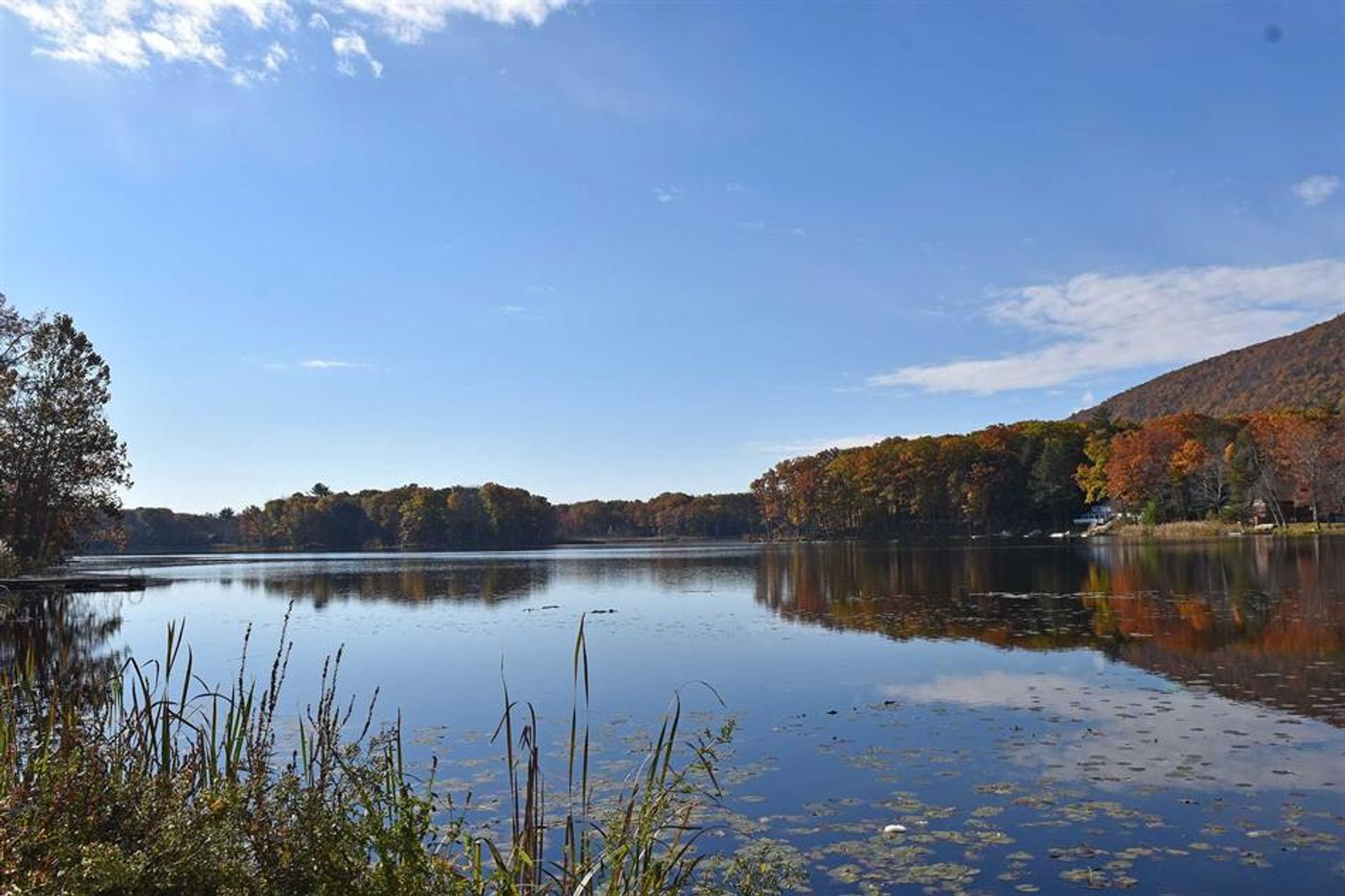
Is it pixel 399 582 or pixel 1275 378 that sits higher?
pixel 1275 378

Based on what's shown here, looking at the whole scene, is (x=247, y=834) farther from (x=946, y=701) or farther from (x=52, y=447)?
(x=52, y=447)

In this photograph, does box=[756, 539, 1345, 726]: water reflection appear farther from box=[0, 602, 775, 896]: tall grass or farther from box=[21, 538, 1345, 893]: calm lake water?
box=[0, 602, 775, 896]: tall grass

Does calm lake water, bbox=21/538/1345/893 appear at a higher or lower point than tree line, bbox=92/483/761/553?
lower

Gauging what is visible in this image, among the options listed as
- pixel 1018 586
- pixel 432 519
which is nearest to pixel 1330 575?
pixel 1018 586

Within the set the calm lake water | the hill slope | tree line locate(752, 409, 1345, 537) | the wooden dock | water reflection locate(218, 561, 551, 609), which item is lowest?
the calm lake water

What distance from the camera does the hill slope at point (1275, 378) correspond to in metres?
155

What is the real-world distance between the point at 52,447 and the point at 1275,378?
609 feet

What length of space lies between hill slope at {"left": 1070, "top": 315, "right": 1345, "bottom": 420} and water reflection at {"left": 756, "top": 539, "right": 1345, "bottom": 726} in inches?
4782

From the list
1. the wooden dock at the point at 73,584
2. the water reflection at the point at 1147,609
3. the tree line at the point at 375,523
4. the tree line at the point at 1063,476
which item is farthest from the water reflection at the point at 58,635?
the tree line at the point at 375,523

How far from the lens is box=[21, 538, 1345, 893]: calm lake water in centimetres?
714

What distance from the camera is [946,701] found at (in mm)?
12922

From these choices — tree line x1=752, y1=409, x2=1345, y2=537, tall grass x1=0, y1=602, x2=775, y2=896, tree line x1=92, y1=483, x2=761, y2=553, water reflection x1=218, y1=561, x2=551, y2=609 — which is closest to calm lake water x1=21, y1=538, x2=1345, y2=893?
tall grass x1=0, y1=602, x2=775, y2=896

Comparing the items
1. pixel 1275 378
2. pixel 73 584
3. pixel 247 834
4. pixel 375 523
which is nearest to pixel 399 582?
pixel 73 584

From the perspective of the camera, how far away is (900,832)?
7.48 meters
